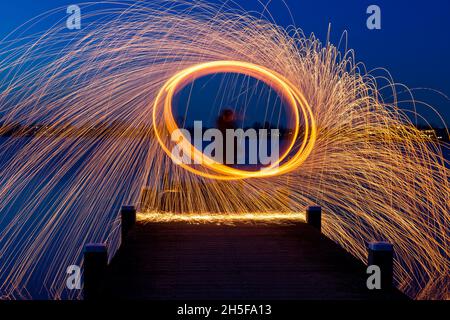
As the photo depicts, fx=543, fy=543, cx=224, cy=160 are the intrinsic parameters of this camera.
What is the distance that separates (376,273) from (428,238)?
9.42 meters

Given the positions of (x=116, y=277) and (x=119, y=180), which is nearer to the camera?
(x=116, y=277)

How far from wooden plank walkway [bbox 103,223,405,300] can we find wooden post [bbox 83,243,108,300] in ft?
0.37

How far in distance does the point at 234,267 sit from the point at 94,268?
150cm

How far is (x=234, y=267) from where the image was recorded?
5934 mm

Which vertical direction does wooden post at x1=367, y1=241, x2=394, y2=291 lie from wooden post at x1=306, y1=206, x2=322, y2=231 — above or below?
above

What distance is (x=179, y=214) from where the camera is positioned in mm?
9625

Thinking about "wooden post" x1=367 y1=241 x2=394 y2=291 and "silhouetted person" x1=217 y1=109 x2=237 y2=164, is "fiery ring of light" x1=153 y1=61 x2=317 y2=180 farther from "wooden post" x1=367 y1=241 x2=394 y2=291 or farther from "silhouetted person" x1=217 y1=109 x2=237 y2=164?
"wooden post" x1=367 y1=241 x2=394 y2=291

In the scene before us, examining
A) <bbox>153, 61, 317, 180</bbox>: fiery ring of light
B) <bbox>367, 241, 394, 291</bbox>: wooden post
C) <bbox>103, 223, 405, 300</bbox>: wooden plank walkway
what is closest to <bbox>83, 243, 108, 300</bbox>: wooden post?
<bbox>103, 223, 405, 300</bbox>: wooden plank walkway

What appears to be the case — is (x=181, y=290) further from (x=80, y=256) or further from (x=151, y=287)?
(x=80, y=256)

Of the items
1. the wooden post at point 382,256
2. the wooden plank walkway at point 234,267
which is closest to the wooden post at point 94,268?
the wooden plank walkway at point 234,267

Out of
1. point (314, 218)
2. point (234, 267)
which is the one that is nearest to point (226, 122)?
point (314, 218)

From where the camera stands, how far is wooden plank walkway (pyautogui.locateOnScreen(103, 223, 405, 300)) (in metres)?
5.11

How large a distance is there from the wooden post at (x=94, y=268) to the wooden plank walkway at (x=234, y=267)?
0.11 metres
